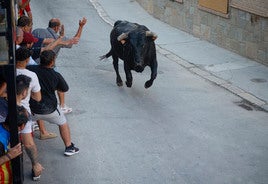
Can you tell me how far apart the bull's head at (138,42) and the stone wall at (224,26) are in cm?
359

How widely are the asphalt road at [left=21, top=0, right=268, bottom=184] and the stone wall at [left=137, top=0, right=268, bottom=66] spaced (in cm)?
189

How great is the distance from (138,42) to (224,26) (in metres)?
4.75

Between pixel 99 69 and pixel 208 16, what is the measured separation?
4.25 m

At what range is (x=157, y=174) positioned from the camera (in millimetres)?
7180

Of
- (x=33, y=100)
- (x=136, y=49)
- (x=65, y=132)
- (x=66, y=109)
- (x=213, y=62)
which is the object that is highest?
(x=33, y=100)

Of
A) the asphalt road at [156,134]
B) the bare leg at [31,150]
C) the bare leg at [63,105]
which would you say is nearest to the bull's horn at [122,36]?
the asphalt road at [156,134]

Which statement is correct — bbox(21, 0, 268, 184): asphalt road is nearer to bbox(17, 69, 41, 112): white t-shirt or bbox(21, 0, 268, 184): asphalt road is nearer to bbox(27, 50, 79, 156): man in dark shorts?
bbox(27, 50, 79, 156): man in dark shorts

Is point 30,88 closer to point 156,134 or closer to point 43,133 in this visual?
point 43,133

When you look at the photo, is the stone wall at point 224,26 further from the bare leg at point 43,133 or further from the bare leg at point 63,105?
the bare leg at point 43,133

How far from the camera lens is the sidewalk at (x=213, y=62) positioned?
1110cm

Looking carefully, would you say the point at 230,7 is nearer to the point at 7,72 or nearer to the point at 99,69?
the point at 99,69

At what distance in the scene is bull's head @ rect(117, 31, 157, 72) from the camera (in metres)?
10.2

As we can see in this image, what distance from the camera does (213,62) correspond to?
1323cm

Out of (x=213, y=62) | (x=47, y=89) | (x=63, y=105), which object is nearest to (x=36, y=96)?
(x=47, y=89)
